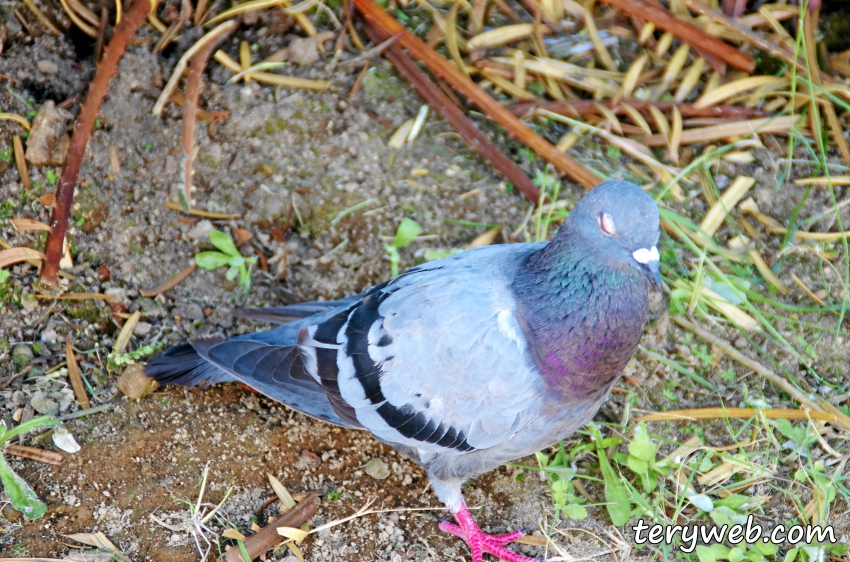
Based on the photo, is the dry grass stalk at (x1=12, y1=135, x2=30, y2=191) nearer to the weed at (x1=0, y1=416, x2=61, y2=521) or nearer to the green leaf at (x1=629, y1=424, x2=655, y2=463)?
the weed at (x1=0, y1=416, x2=61, y2=521)

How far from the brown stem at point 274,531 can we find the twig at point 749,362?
191 cm

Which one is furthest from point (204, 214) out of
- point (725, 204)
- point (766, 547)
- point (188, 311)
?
point (766, 547)

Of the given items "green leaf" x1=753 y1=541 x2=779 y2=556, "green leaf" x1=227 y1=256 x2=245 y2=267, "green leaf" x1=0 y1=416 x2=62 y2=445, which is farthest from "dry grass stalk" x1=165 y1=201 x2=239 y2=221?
"green leaf" x1=753 y1=541 x2=779 y2=556

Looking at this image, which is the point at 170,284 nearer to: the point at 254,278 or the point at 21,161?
the point at 254,278

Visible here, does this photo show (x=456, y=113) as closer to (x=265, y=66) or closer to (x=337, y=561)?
(x=265, y=66)

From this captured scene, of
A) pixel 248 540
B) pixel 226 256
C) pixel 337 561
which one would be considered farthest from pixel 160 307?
pixel 337 561

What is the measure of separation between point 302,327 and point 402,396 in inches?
21.3

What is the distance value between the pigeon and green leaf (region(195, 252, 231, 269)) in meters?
0.55

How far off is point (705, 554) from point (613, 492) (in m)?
0.42

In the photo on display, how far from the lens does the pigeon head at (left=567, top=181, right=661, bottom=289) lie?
261 cm

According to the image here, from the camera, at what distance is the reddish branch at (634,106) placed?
13.1 feet

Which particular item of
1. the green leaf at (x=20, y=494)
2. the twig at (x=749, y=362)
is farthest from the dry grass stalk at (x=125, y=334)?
the twig at (x=749, y=362)

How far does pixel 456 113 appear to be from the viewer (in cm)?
393

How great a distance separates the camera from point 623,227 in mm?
2623
